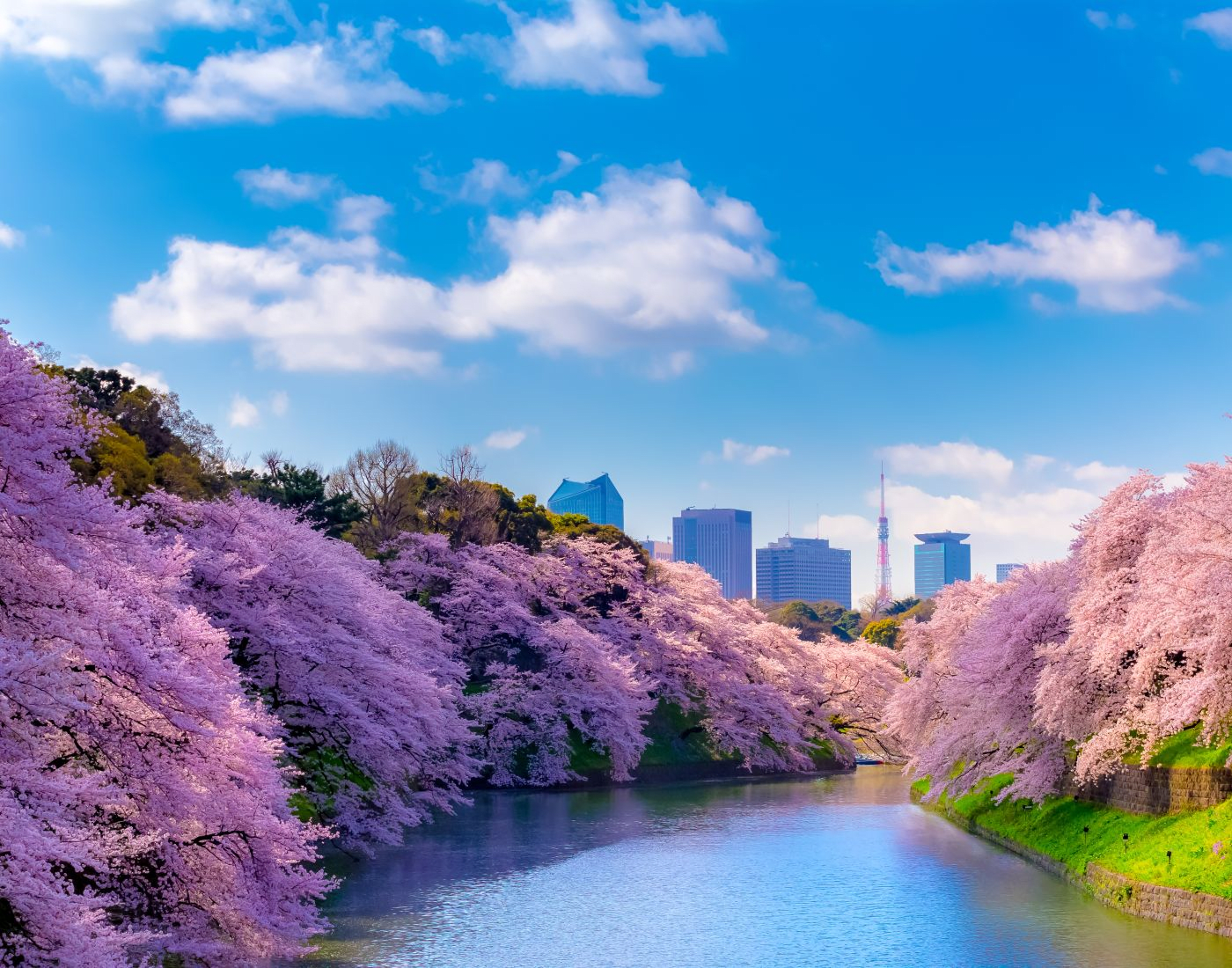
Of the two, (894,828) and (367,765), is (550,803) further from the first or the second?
(367,765)

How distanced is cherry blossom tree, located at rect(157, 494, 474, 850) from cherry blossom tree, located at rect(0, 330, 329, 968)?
942 cm

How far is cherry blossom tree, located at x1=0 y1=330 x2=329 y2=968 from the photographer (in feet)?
39.3

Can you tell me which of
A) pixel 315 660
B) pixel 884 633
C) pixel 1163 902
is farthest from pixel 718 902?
pixel 884 633

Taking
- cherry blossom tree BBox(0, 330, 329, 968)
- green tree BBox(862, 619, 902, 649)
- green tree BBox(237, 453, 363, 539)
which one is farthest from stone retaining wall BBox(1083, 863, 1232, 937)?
green tree BBox(862, 619, 902, 649)

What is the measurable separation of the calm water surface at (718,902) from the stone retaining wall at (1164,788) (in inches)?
107

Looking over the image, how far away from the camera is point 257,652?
93.9 ft

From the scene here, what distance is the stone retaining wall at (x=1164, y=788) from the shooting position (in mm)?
25625

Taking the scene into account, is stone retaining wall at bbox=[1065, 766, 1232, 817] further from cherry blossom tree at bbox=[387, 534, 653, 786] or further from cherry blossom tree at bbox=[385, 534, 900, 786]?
cherry blossom tree at bbox=[387, 534, 653, 786]

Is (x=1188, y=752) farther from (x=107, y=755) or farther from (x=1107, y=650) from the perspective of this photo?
(x=107, y=755)

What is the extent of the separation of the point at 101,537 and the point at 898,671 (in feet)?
251

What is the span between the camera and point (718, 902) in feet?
89.8

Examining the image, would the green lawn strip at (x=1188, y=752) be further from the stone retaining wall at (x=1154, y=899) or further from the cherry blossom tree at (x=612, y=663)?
the cherry blossom tree at (x=612, y=663)

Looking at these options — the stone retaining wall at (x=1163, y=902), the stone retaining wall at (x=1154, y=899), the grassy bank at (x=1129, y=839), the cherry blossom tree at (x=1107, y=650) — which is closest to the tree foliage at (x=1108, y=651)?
the cherry blossom tree at (x=1107, y=650)

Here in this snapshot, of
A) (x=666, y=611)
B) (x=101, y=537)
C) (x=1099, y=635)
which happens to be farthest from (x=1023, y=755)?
(x=666, y=611)
